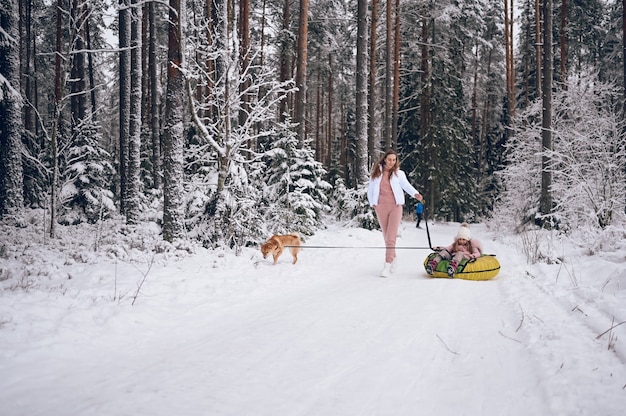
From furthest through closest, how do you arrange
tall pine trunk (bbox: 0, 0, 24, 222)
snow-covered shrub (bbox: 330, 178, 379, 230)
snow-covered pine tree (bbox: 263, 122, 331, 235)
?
snow-covered shrub (bbox: 330, 178, 379, 230), snow-covered pine tree (bbox: 263, 122, 331, 235), tall pine trunk (bbox: 0, 0, 24, 222)

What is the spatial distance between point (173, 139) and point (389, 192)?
5.04 meters

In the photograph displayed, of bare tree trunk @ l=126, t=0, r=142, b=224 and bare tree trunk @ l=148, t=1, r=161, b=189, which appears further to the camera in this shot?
bare tree trunk @ l=148, t=1, r=161, b=189

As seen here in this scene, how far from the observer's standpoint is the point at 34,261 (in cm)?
680

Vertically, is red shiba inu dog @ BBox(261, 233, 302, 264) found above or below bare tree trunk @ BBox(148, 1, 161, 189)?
below

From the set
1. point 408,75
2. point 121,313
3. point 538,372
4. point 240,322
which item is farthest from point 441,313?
point 408,75

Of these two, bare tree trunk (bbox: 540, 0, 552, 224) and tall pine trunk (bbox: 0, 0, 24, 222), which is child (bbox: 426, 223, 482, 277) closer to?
bare tree trunk (bbox: 540, 0, 552, 224)

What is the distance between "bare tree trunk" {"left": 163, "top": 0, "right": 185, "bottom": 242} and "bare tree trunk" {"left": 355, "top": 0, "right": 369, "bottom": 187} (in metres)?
7.93

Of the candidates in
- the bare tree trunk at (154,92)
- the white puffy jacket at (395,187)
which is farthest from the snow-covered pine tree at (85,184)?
the white puffy jacket at (395,187)

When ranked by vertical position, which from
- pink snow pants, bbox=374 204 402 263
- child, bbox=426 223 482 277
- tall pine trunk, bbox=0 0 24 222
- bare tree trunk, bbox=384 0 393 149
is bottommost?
child, bbox=426 223 482 277

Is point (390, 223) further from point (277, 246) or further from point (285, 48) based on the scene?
point (285, 48)

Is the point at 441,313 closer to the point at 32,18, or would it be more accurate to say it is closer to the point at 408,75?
the point at 408,75

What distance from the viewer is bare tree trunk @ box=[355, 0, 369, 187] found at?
14609 millimetres

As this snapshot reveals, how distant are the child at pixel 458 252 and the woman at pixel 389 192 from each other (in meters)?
0.77

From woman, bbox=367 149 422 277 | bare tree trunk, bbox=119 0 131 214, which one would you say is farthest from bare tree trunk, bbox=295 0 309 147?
woman, bbox=367 149 422 277
